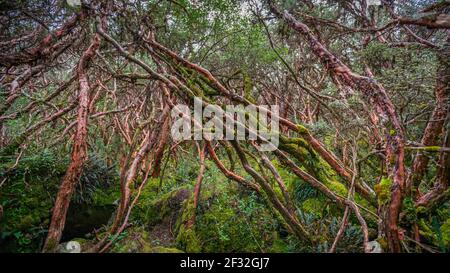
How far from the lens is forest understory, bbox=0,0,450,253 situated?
3592 millimetres

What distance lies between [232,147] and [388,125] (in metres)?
2.65

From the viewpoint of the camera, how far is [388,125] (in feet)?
12.3

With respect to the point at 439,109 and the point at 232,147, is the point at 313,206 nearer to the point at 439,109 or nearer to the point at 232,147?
the point at 232,147

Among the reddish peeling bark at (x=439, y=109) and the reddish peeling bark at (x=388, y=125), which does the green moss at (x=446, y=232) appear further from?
the reddish peeling bark at (x=388, y=125)

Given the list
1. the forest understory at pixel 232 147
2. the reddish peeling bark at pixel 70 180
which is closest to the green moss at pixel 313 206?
the forest understory at pixel 232 147

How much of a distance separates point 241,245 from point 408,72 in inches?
153

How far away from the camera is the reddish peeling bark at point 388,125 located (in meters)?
3.12

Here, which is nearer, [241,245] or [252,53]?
[241,245]

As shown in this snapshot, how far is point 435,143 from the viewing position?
414 centimetres

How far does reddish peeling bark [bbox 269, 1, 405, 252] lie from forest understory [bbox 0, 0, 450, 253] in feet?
0.06

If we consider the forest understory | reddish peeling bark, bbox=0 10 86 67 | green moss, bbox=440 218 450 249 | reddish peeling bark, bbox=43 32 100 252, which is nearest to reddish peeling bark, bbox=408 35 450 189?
the forest understory

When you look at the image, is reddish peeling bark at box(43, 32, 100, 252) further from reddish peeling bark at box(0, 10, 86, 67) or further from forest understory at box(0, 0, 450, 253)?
reddish peeling bark at box(0, 10, 86, 67)
